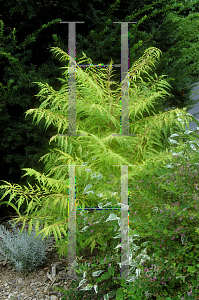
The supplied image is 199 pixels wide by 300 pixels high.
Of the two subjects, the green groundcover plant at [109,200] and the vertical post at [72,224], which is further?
the vertical post at [72,224]

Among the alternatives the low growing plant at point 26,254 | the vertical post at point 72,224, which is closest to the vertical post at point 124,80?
the vertical post at point 72,224

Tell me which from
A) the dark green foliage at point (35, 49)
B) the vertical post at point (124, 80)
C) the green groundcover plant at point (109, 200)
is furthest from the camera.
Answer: the dark green foliage at point (35, 49)

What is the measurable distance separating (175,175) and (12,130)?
1.92 m

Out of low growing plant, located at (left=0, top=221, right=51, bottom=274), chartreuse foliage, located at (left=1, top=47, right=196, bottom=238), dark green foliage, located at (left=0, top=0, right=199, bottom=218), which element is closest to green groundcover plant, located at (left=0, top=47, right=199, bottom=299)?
chartreuse foliage, located at (left=1, top=47, right=196, bottom=238)

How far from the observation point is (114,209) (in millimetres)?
1800

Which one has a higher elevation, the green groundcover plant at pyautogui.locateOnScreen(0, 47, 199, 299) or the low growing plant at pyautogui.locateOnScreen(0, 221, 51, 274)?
the green groundcover plant at pyautogui.locateOnScreen(0, 47, 199, 299)

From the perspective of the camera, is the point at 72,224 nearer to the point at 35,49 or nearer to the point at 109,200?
the point at 109,200

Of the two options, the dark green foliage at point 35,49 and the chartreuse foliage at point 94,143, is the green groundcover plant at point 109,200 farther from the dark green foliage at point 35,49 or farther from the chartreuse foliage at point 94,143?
the dark green foliage at point 35,49

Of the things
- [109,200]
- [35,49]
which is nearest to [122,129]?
[109,200]

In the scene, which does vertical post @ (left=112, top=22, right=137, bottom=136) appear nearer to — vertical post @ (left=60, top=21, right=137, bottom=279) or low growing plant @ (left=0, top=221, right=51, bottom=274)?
vertical post @ (left=60, top=21, right=137, bottom=279)

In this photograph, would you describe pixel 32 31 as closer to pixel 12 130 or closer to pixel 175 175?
pixel 12 130

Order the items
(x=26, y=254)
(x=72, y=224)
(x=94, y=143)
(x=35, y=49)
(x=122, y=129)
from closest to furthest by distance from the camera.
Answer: (x=72, y=224) → (x=26, y=254) → (x=94, y=143) → (x=122, y=129) → (x=35, y=49)

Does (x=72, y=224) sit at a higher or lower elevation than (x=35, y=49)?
lower

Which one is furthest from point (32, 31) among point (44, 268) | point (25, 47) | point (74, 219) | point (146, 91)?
point (44, 268)
